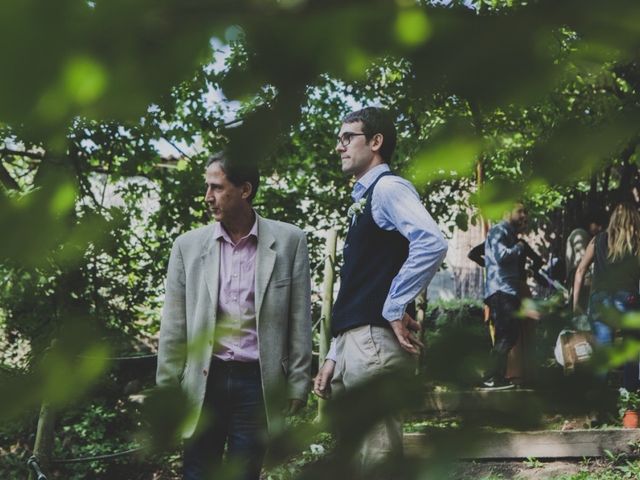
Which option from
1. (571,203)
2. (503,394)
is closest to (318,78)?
(503,394)

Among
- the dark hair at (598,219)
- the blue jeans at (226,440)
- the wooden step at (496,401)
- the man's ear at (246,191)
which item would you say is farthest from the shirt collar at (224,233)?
the dark hair at (598,219)

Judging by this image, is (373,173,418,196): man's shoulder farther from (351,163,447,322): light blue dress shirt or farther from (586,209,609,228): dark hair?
(586,209,609,228): dark hair

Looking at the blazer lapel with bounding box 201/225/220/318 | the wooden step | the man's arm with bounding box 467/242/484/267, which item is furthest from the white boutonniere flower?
the man's arm with bounding box 467/242/484/267

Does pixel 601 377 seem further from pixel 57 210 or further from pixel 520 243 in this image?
pixel 520 243

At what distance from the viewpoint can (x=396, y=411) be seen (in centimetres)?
52

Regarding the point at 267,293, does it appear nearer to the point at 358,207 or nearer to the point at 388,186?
the point at 358,207

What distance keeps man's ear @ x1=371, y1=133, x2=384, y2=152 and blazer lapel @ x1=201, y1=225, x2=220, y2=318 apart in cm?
67

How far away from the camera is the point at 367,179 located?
10.2ft

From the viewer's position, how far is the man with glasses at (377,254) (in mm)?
2895

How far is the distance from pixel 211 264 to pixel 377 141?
742 millimetres

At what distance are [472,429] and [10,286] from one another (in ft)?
1.38

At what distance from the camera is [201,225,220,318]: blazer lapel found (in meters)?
3.12

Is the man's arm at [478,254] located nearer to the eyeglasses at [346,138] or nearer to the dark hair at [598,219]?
the dark hair at [598,219]

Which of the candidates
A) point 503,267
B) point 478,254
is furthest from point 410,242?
point 478,254
